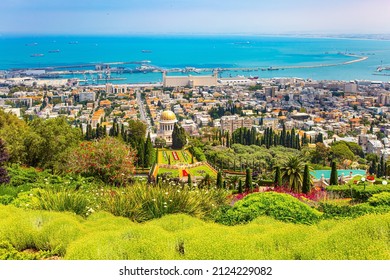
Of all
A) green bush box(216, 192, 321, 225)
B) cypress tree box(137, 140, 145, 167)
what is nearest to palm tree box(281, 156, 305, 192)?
green bush box(216, 192, 321, 225)

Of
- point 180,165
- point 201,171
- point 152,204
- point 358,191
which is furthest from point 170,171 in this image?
point 152,204

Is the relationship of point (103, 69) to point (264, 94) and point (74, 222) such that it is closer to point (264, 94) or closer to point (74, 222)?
point (264, 94)

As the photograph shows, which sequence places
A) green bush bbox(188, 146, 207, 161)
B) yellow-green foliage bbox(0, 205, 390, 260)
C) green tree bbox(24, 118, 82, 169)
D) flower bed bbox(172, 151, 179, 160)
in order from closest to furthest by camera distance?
1. yellow-green foliage bbox(0, 205, 390, 260)
2. green tree bbox(24, 118, 82, 169)
3. green bush bbox(188, 146, 207, 161)
4. flower bed bbox(172, 151, 179, 160)

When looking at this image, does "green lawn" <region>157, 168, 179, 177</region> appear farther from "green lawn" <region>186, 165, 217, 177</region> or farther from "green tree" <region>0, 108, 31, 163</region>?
"green tree" <region>0, 108, 31, 163</region>

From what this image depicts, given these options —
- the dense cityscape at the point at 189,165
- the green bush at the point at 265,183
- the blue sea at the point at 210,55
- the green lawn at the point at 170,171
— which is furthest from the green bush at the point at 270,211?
the blue sea at the point at 210,55

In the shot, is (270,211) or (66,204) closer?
(270,211)

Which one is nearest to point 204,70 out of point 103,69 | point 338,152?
point 103,69

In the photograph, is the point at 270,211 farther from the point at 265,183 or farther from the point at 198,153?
the point at 198,153
